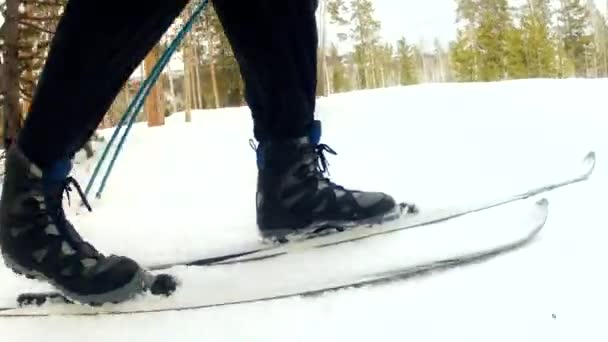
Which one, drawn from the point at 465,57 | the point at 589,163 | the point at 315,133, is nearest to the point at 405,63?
the point at 465,57

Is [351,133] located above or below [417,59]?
below

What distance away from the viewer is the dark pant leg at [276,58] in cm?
77

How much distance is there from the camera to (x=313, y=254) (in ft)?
2.52

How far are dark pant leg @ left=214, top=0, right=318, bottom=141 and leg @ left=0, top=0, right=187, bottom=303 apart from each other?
16cm

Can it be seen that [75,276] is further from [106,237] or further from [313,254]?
[106,237]

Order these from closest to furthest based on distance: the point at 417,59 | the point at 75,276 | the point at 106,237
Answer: the point at 75,276
the point at 106,237
the point at 417,59

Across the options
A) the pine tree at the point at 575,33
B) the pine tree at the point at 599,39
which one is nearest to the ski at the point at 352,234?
the pine tree at the point at 575,33

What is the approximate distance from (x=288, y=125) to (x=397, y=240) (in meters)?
0.21

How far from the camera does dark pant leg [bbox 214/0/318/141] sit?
2.53 feet

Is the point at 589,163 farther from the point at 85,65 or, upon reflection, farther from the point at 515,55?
the point at 515,55

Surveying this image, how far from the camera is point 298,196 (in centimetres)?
82

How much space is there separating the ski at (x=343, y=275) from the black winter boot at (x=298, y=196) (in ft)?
0.30

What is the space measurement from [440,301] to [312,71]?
407 millimetres

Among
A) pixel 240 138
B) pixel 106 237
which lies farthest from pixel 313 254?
pixel 240 138
